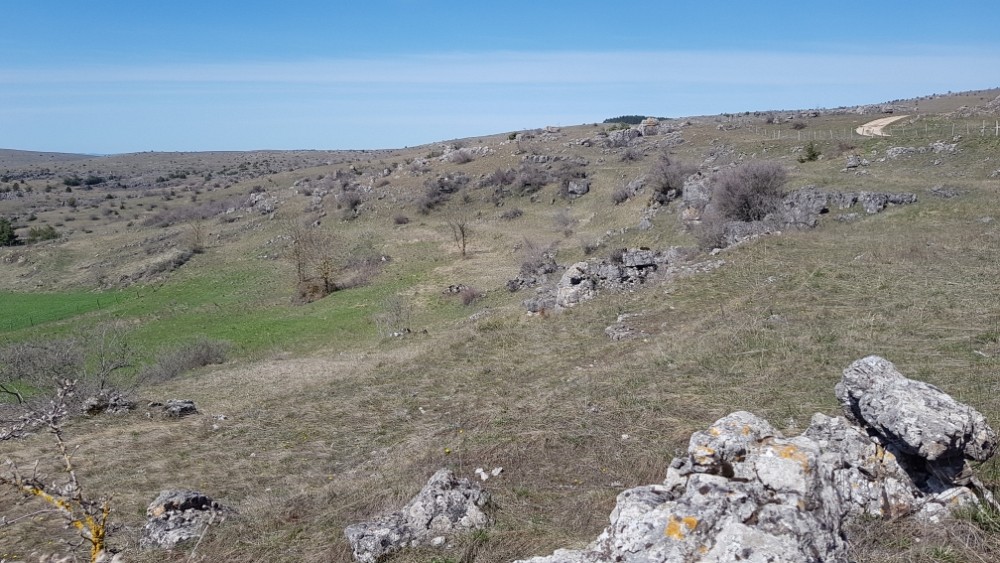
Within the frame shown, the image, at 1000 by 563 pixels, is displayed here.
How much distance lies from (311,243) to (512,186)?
1843 cm

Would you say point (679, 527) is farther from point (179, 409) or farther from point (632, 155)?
point (632, 155)

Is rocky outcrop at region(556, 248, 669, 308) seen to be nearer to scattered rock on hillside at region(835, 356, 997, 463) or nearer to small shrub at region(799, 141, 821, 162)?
scattered rock on hillside at region(835, 356, 997, 463)

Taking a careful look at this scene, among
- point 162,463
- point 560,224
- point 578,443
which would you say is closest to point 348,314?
point 560,224

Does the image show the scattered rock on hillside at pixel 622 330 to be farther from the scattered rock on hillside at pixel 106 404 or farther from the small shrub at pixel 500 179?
the small shrub at pixel 500 179

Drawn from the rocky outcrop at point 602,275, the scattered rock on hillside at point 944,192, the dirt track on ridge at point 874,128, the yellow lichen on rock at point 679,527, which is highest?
the dirt track on ridge at point 874,128

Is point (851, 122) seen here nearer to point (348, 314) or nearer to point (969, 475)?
point (348, 314)

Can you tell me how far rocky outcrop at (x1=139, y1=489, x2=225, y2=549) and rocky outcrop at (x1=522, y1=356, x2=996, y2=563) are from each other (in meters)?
4.18

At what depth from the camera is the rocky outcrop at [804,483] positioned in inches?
133

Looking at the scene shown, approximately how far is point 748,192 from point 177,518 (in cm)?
2202

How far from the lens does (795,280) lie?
13734mm

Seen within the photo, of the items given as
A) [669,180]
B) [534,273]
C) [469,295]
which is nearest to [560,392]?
[534,273]

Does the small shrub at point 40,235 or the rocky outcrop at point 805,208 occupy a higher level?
the rocky outcrop at point 805,208

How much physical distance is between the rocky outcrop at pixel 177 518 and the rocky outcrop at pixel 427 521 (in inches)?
76.2

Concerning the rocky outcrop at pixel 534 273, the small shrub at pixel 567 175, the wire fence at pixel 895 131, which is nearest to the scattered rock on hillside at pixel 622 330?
the rocky outcrop at pixel 534 273
